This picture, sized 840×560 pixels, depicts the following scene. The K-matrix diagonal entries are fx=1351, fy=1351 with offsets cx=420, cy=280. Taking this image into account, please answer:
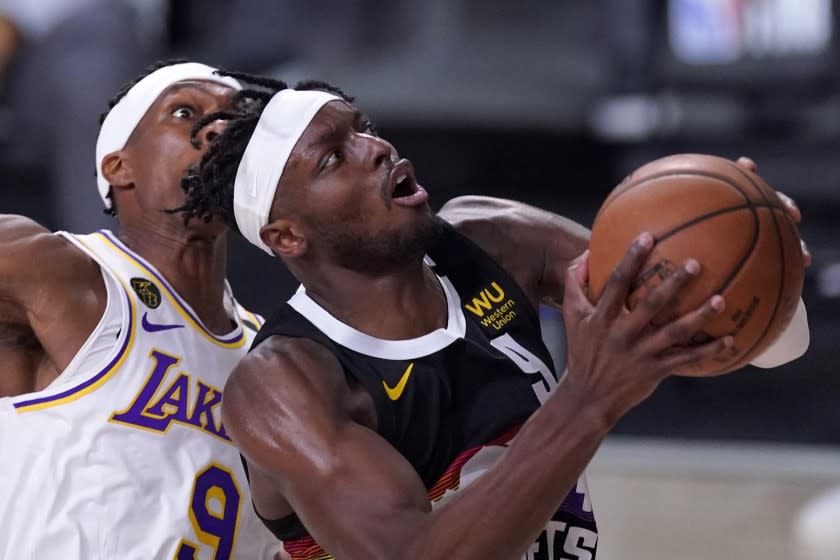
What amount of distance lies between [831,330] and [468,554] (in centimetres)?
565

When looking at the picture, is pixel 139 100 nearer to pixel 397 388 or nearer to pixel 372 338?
pixel 372 338

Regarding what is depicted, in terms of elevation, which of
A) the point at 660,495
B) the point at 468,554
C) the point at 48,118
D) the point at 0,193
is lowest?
the point at 660,495

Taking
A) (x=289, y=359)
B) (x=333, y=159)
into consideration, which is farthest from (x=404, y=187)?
(x=289, y=359)

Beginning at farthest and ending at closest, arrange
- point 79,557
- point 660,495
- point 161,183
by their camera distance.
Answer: point 660,495
point 161,183
point 79,557

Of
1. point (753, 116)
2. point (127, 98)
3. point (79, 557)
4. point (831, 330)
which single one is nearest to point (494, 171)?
point (753, 116)

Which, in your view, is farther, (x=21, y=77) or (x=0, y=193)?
(x=0, y=193)

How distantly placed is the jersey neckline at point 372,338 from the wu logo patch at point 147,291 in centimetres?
65

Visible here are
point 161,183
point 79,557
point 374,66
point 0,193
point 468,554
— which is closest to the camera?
point 468,554

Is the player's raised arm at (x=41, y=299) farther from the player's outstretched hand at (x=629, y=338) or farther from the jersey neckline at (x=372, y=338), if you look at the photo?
the player's outstretched hand at (x=629, y=338)

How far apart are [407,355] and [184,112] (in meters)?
1.17

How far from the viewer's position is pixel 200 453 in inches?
132

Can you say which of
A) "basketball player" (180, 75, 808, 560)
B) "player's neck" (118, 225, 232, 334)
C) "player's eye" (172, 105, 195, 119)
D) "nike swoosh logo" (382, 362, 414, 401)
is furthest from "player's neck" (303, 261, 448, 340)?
"player's eye" (172, 105, 195, 119)

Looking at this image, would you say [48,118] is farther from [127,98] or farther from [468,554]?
[468,554]

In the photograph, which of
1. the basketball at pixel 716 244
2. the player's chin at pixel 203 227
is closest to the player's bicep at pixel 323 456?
the basketball at pixel 716 244
